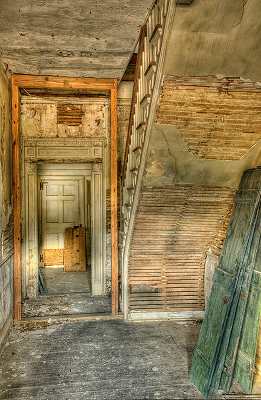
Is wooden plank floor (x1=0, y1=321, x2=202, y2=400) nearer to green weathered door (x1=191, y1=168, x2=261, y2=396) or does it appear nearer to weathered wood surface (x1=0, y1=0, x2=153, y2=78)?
green weathered door (x1=191, y1=168, x2=261, y2=396)

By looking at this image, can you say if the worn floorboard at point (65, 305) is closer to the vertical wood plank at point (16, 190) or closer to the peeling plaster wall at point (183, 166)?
the vertical wood plank at point (16, 190)

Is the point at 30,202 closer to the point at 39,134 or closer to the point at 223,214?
the point at 39,134

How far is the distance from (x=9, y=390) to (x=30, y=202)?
3.86 m

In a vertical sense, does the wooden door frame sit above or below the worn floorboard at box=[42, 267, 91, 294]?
above

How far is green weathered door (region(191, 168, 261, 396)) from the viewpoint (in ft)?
12.3

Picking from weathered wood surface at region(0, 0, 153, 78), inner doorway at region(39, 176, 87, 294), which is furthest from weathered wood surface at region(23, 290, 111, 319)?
weathered wood surface at region(0, 0, 153, 78)

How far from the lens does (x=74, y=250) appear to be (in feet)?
33.8

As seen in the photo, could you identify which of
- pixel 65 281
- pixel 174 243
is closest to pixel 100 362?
pixel 174 243

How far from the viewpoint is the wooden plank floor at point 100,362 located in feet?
13.0

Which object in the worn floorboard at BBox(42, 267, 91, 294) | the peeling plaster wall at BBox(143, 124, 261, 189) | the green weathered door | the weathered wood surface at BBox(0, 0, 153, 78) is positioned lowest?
the worn floorboard at BBox(42, 267, 91, 294)

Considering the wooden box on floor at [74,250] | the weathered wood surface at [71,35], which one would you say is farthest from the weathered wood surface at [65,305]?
the weathered wood surface at [71,35]

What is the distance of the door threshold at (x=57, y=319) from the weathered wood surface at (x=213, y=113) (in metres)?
3.34

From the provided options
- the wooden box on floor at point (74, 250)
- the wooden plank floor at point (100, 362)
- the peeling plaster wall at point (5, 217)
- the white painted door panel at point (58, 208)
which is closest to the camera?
the wooden plank floor at point (100, 362)

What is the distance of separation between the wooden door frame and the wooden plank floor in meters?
0.90
